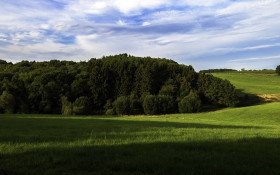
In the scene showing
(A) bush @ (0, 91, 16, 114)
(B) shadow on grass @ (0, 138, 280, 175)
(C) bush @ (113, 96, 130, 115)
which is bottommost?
(C) bush @ (113, 96, 130, 115)

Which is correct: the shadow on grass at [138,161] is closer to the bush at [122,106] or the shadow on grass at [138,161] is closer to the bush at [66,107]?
the bush at [66,107]

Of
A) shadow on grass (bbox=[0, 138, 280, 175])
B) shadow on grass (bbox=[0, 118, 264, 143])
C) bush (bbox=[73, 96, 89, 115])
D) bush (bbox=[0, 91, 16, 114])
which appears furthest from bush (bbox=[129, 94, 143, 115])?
shadow on grass (bbox=[0, 138, 280, 175])

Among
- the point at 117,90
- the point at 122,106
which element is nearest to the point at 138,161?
the point at 122,106

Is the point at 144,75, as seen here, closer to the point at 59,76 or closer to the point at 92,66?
the point at 92,66

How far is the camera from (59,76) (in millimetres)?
73312

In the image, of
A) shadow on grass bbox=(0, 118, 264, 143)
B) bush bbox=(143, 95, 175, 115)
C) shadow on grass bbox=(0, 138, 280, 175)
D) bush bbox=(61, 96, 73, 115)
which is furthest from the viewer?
bush bbox=(143, 95, 175, 115)

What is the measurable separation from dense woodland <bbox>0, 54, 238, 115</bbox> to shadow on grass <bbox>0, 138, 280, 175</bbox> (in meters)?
55.2

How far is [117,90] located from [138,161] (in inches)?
2716

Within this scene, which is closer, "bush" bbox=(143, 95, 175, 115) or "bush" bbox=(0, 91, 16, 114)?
"bush" bbox=(0, 91, 16, 114)

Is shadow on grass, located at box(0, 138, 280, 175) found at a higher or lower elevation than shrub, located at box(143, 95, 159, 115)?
higher

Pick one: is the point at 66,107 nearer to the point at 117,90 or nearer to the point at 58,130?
the point at 117,90

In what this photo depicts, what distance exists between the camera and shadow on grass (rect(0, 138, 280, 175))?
546 centimetres

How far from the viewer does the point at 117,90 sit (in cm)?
7462

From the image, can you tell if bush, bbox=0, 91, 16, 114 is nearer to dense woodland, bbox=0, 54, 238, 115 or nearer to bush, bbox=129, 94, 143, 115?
dense woodland, bbox=0, 54, 238, 115
